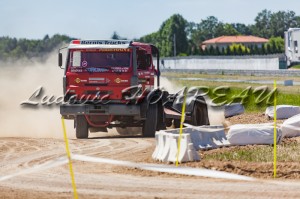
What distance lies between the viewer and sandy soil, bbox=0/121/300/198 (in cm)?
1324

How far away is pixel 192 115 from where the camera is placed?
25156 mm

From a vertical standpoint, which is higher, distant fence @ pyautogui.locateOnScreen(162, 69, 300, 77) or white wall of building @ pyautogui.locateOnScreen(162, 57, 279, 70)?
white wall of building @ pyautogui.locateOnScreen(162, 57, 279, 70)

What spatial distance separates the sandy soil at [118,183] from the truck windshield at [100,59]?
14.8ft

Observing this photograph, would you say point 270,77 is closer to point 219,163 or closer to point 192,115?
point 192,115

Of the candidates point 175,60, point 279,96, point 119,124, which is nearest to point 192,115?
point 119,124

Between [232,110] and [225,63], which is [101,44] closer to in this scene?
[232,110]

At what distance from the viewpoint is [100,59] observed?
23.7 metres

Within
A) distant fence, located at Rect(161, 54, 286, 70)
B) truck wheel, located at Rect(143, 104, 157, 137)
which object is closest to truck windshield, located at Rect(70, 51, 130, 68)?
truck wheel, located at Rect(143, 104, 157, 137)

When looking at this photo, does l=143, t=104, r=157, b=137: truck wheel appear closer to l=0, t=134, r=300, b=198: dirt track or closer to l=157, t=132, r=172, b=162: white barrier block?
l=0, t=134, r=300, b=198: dirt track

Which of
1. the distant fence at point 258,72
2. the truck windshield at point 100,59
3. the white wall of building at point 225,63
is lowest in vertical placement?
the distant fence at point 258,72

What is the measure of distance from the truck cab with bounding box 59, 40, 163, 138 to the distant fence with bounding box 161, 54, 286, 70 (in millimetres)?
66435

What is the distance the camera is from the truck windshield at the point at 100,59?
23672 millimetres

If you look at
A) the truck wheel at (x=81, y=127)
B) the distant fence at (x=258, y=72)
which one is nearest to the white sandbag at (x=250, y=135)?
the truck wheel at (x=81, y=127)

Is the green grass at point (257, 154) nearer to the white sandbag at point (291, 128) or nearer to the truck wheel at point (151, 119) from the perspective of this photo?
the white sandbag at point (291, 128)
